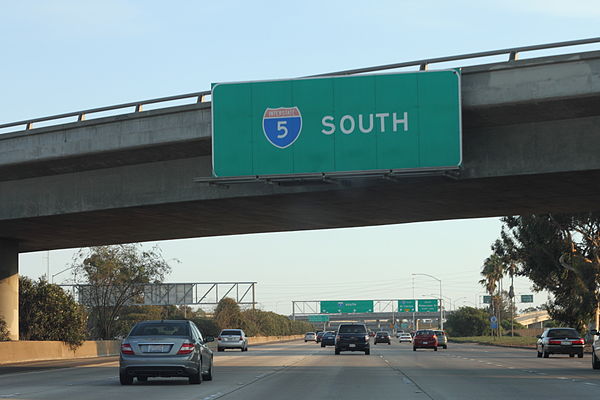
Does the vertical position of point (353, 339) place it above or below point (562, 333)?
below

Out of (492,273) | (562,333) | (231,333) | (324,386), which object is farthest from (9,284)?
(492,273)

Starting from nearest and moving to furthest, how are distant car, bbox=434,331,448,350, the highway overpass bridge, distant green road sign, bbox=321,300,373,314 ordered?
1. the highway overpass bridge
2. distant car, bbox=434,331,448,350
3. distant green road sign, bbox=321,300,373,314

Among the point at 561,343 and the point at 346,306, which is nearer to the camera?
the point at 561,343

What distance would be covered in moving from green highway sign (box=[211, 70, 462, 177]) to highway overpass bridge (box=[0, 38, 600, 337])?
56 cm

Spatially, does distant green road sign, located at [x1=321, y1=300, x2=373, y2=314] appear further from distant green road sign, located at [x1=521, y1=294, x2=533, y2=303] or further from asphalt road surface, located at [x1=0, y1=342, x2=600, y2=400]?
asphalt road surface, located at [x1=0, y1=342, x2=600, y2=400]

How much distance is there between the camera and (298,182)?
27031mm

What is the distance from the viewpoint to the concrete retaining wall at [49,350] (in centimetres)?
3903

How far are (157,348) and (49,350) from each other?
2426 centimetres

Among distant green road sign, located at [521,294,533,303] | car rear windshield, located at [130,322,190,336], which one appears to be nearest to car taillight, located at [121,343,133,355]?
car rear windshield, located at [130,322,190,336]

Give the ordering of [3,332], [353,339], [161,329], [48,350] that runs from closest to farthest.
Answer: [161,329] < [3,332] < [48,350] < [353,339]

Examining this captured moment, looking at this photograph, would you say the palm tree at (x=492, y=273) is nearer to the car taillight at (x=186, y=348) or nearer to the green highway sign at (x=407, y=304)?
the green highway sign at (x=407, y=304)

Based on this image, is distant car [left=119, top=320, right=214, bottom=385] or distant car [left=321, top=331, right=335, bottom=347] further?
distant car [left=321, top=331, right=335, bottom=347]

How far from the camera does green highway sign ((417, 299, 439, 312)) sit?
15088cm

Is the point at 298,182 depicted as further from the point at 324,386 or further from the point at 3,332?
the point at 3,332
